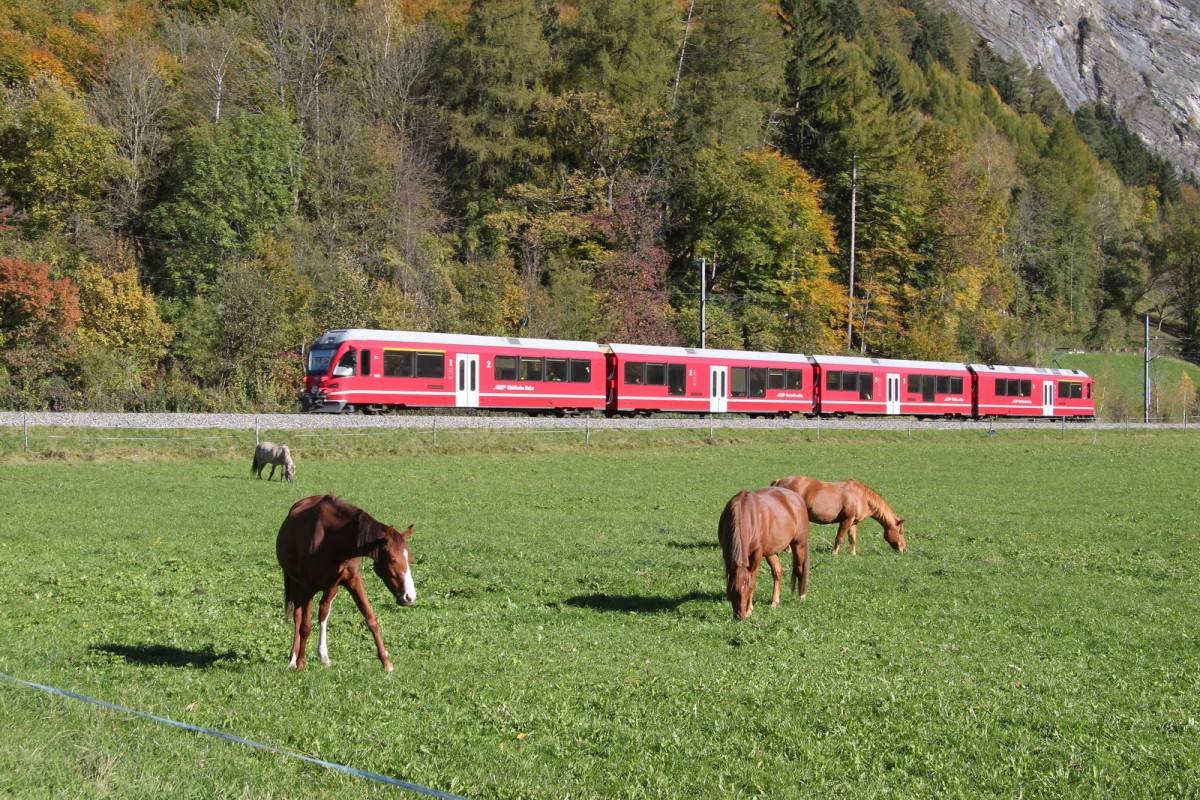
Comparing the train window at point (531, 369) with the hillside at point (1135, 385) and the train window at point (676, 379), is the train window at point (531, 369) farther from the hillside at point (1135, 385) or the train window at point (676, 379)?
the hillside at point (1135, 385)

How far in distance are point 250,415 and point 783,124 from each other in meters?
59.5

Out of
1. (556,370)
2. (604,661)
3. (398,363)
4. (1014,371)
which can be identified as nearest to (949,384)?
(1014,371)

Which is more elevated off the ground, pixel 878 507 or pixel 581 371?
pixel 581 371

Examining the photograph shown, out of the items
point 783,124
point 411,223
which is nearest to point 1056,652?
point 411,223

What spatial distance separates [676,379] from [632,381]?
237cm

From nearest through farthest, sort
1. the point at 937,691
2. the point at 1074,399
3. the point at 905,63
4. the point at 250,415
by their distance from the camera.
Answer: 1. the point at 937,691
2. the point at 250,415
3. the point at 1074,399
4. the point at 905,63

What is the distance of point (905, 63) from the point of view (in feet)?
452

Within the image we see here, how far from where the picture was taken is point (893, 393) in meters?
56.2

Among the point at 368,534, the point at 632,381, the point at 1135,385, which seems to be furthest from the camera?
the point at 1135,385

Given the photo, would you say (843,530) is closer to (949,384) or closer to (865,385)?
(865,385)

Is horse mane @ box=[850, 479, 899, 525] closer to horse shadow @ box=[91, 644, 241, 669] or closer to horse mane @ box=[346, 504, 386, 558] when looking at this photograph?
horse mane @ box=[346, 504, 386, 558]

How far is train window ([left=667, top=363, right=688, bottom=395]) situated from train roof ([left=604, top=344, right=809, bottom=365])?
0.55 m

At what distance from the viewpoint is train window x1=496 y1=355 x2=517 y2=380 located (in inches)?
1657

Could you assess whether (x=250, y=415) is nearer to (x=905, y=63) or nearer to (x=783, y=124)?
(x=783, y=124)
